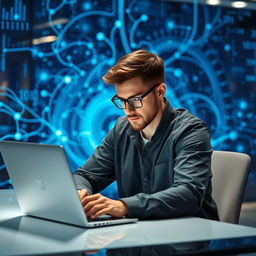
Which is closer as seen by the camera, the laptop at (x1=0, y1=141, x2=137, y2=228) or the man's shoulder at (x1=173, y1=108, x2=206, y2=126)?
the laptop at (x1=0, y1=141, x2=137, y2=228)

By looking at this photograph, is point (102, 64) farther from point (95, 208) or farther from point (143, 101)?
point (95, 208)

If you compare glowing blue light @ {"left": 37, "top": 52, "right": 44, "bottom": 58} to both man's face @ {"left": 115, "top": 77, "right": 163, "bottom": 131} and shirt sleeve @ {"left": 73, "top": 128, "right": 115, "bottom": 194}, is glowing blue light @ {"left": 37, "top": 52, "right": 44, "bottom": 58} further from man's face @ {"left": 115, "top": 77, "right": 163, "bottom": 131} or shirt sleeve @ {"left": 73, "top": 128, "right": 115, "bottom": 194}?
man's face @ {"left": 115, "top": 77, "right": 163, "bottom": 131}

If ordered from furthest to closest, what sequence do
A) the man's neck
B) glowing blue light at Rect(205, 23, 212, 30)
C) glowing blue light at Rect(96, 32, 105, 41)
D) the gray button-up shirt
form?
glowing blue light at Rect(205, 23, 212, 30) → glowing blue light at Rect(96, 32, 105, 41) → the man's neck → the gray button-up shirt

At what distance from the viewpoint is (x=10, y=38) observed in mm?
4551

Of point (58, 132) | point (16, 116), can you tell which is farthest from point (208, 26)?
point (16, 116)

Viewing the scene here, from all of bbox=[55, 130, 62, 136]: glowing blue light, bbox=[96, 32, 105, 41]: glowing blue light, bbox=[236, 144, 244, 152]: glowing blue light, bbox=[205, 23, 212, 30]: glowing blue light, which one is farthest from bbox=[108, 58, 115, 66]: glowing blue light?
bbox=[236, 144, 244, 152]: glowing blue light

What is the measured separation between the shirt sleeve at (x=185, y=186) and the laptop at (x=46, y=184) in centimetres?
7

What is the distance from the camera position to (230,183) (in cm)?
206

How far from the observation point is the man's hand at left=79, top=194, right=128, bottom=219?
1.56 m

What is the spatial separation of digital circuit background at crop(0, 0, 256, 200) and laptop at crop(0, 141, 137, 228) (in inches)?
115

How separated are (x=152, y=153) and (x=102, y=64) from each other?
303cm

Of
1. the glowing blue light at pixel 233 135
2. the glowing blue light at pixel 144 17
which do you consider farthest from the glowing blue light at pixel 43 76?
the glowing blue light at pixel 233 135

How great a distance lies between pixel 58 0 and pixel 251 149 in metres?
2.56

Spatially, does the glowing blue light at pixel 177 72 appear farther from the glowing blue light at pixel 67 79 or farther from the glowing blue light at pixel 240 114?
the glowing blue light at pixel 67 79
